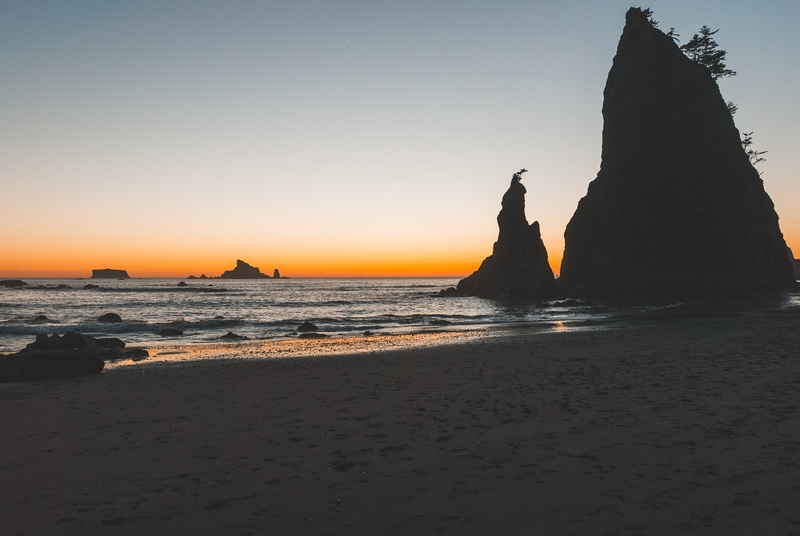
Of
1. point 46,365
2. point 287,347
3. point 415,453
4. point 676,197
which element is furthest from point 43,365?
point 676,197

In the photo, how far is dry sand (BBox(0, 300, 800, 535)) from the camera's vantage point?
182 inches

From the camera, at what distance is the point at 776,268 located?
2267 inches

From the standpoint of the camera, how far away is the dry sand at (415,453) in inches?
182

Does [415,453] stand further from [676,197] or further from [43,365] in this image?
[676,197]

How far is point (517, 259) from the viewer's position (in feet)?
239

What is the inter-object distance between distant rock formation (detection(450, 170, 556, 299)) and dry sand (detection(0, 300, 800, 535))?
56372 millimetres

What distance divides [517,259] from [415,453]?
68.7 m

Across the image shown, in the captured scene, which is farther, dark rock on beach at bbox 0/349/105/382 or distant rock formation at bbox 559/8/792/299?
distant rock formation at bbox 559/8/792/299

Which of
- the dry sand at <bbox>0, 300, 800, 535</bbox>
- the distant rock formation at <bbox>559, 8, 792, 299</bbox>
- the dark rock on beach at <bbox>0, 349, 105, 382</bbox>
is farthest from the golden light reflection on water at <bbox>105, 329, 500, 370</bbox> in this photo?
the distant rock formation at <bbox>559, 8, 792, 299</bbox>

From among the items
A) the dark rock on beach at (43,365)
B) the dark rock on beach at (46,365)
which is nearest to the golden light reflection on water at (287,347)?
the dark rock on beach at (46,365)

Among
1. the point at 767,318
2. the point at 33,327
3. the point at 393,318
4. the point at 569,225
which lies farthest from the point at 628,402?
the point at 569,225

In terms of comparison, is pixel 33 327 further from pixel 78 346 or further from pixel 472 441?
pixel 472 441

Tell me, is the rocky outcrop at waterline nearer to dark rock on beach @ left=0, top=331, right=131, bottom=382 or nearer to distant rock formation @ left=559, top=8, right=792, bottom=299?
dark rock on beach @ left=0, top=331, right=131, bottom=382

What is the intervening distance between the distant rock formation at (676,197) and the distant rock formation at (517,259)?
7536mm
